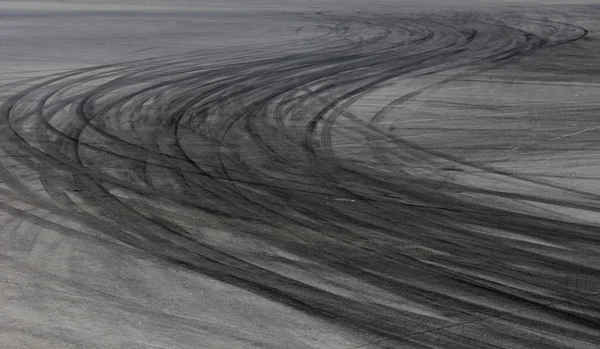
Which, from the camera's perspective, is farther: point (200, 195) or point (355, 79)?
point (355, 79)

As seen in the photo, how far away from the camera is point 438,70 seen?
18.2 metres

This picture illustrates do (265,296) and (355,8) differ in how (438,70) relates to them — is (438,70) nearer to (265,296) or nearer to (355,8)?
(265,296)

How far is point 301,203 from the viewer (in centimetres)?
966

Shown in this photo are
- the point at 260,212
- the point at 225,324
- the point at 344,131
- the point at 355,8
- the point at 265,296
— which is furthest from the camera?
the point at 355,8

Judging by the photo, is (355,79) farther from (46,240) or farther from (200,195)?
(46,240)

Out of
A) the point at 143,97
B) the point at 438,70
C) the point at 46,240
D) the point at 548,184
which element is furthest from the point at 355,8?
the point at 46,240

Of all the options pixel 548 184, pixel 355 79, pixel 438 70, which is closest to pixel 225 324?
pixel 548 184

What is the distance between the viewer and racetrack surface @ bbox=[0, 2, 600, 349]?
6.78 meters

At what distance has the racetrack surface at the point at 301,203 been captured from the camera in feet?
22.2

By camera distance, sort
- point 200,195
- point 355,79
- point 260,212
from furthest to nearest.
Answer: point 355,79, point 200,195, point 260,212

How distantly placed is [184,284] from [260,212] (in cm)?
203

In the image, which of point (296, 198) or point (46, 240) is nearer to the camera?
point (46, 240)

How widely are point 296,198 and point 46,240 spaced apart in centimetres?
249

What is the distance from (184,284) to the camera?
7449 millimetres
